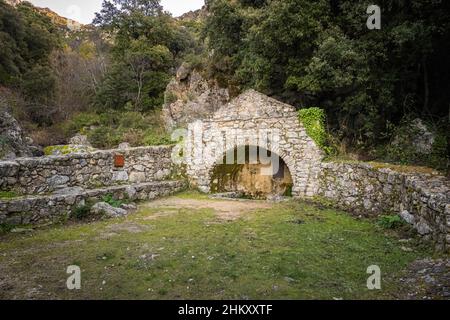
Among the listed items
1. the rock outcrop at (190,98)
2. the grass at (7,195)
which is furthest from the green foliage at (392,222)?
the rock outcrop at (190,98)

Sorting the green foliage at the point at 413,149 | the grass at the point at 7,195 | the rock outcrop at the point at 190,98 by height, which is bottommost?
the grass at the point at 7,195

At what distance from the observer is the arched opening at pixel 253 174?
11.4 m

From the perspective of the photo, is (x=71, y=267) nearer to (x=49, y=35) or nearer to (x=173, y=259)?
(x=173, y=259)

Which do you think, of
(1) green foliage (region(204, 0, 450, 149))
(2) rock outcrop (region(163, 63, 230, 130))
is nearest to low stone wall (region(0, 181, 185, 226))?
(1) green foliage (region(204, 0, 450, 149))

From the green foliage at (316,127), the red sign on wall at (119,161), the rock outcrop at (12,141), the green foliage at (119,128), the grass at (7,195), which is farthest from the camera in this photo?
the green foliage at (119,128)

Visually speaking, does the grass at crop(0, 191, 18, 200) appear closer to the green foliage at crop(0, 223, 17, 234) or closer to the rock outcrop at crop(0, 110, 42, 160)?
the green foliage at crop(0, 223, 17, 234)

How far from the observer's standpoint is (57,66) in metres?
26.0

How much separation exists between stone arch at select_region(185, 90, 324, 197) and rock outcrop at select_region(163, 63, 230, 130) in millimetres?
5094

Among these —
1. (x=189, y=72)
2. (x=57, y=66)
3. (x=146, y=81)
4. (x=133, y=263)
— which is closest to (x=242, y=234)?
(x=133, y=263)

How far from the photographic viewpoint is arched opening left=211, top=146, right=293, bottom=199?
448 inches

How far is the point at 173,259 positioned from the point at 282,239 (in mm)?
2057

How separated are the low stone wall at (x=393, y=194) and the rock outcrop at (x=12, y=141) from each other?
12150 mm

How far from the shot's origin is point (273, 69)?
38.5ft

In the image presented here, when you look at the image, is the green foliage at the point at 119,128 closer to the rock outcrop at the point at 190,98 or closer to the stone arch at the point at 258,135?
the rock outcrop at the point at 190,98
